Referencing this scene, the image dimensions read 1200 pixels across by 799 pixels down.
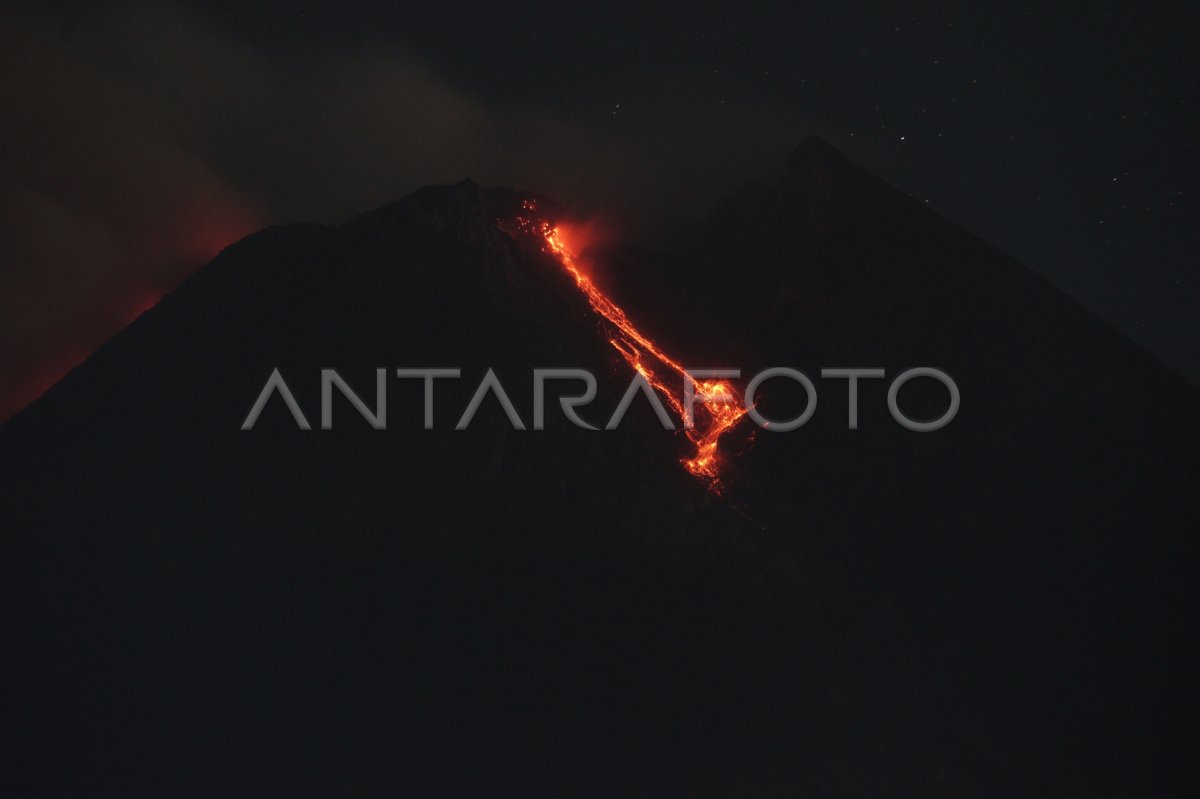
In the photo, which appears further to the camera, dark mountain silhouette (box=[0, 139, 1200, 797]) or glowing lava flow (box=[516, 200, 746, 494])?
glowing lava flow (box=[516, 200, 746, 494])

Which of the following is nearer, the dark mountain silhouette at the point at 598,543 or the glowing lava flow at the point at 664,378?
the dark mountain silhouette at the point at 598,543

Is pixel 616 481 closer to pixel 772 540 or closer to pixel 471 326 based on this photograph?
pixel 772 540

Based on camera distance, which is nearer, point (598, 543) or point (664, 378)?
point (598, 543)

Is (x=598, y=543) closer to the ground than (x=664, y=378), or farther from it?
closer to the ground
